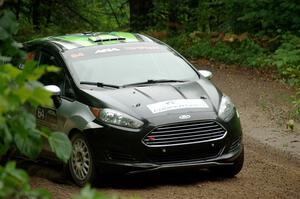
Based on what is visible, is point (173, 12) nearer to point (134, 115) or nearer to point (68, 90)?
point (68, 90)

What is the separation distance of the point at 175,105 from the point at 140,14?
57.7 ft

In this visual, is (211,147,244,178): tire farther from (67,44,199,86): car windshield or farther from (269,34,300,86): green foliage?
(269,34,300,86): green foliage

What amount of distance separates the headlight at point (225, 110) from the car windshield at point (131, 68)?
727mm

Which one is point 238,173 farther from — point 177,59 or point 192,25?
point 192,25

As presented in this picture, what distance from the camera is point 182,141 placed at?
8.14 m

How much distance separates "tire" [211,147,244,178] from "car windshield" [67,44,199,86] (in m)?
1.24

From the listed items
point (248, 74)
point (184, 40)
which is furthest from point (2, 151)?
point (184, 40)

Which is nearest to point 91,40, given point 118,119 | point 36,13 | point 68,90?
point 68,90

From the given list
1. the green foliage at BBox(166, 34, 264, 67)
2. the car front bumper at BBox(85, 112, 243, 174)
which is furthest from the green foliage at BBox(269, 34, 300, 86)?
the car front bumper at BBox(85, 112, 243, 174)

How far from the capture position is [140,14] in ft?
84.1

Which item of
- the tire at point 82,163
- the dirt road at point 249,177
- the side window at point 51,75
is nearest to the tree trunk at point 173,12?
the dirt road at point 249,177

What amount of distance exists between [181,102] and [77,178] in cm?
149

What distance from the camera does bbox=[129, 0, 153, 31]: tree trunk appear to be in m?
25.5

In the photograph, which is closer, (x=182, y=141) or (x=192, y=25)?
(x=182, y=141)
